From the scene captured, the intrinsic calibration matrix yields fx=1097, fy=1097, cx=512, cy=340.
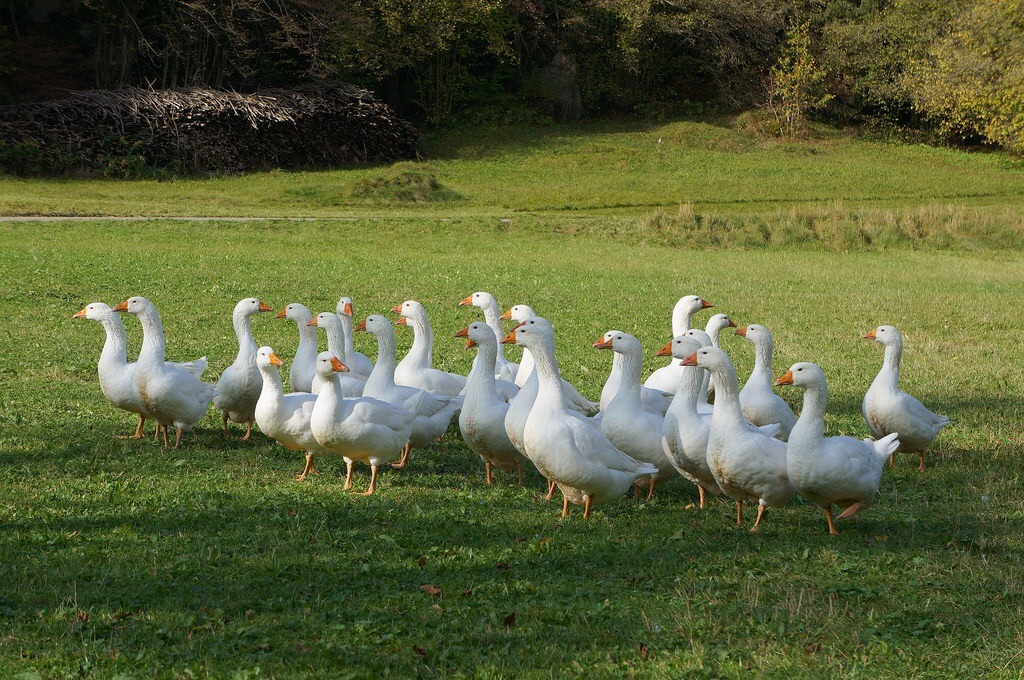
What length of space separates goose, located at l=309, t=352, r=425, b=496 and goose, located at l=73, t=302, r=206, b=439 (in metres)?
1.90

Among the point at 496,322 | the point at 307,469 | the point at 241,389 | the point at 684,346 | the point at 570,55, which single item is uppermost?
the point at 570,55

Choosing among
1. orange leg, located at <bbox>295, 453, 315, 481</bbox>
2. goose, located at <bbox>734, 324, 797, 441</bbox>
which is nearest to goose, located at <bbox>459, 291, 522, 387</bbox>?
orange leg, located at <bbox>295, 453, 315, 481</bbox>

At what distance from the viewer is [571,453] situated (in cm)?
702

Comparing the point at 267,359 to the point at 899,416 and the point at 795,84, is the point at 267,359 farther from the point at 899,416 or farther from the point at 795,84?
the point at 795,84

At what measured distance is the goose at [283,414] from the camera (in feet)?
26.8

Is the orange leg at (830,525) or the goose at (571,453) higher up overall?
the goose at (571,453)

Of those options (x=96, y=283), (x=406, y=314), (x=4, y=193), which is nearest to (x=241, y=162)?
(x=4, y=193)

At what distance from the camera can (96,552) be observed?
6.28m

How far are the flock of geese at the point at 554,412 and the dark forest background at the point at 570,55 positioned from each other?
2718 centimetres

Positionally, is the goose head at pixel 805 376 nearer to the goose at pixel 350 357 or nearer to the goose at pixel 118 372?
the goose at pixel 350 357

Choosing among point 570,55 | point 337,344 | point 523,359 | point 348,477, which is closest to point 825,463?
point 348,477

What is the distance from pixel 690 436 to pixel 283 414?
3.02 meters

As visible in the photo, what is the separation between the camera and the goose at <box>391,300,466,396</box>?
963cm

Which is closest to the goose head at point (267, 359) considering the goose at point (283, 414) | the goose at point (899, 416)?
the goose at point (283, 414)
